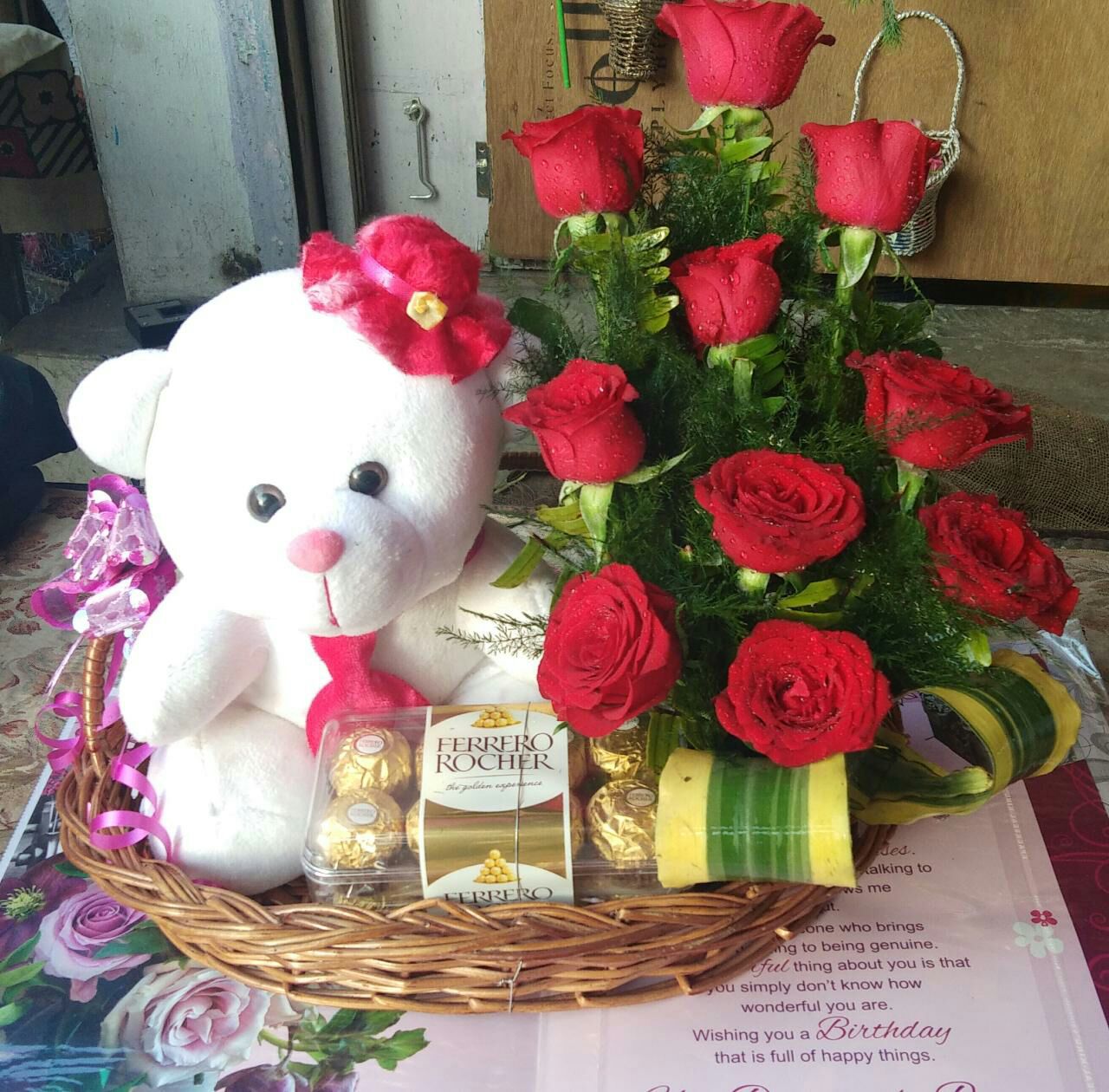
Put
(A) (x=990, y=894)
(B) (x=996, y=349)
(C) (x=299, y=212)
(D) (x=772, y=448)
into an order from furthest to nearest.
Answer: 1. (B) (x=996, y=349)
2. (C) (x=299, y=212)
3. (A) (x=990, y=894)
4. (D) (x=772, y=448)

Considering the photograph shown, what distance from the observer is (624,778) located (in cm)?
68

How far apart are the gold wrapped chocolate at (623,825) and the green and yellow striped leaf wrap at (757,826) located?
0.10 feet

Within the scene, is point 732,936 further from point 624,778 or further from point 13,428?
point 13,428

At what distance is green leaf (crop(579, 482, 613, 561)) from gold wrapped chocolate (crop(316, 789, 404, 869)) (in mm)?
220

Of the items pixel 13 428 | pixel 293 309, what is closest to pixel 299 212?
pixel 13 428

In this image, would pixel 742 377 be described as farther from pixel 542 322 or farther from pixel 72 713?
pixel 72 713

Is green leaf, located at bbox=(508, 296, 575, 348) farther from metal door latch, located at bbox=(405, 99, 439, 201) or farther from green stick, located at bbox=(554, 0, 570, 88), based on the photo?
metal door latch, located at bbox=(405, 99, 439, 201)

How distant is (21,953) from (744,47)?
756mm

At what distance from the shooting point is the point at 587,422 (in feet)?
1.77

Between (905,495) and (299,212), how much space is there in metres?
1.50

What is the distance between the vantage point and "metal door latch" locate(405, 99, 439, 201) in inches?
75.6

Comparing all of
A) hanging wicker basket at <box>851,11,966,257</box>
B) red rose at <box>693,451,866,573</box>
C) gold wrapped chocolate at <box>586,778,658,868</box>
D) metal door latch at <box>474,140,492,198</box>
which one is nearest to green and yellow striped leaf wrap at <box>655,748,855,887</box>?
gold wrapped chocolate at <box>586,778,658,868</box>

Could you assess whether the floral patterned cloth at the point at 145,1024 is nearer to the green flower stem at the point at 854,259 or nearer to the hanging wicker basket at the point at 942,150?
the green flower stem at the point at 854,259

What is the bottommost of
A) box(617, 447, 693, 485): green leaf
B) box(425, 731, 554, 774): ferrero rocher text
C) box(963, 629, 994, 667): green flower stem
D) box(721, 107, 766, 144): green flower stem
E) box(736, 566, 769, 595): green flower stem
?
box(425, 731, 554, 774): ferrero rocher text
